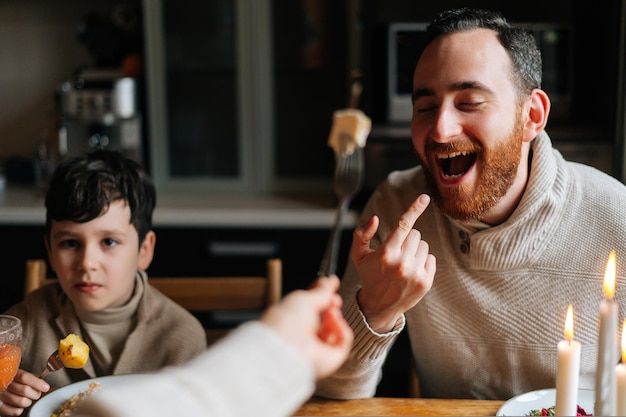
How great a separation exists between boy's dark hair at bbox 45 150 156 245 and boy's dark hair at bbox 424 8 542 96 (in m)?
0.64

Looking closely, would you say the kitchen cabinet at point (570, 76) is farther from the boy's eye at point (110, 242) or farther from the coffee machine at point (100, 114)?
the boy's eye at point (110, 242)

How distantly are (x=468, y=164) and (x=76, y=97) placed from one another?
6.35 feet

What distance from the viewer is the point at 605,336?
613 millimetres

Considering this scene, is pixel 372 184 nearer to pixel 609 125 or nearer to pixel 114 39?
pixel 609 125

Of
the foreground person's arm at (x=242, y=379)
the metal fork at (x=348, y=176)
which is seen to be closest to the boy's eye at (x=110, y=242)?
the foreground person's arm at (x=242, y=379)

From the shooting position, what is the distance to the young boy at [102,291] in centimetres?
141

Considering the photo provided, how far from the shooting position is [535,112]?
1430mm

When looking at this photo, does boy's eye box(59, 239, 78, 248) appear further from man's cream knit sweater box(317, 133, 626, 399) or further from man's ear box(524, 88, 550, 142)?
man's ear box(524, 88, 550, 142)

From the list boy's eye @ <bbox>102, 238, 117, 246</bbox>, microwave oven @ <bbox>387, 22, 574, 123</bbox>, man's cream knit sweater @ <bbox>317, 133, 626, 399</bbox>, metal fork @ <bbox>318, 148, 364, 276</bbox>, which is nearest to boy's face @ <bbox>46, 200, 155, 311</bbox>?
boy's eye @ <bbox>102, 238, 117, 246</bbox>

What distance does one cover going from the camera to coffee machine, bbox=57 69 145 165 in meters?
2.92

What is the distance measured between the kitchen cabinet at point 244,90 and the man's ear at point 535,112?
5.14 feet

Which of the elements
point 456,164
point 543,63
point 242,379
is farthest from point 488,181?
point 543,63

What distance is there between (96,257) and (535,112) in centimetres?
87

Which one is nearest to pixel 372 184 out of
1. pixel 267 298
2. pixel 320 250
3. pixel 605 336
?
pixel 320 250
